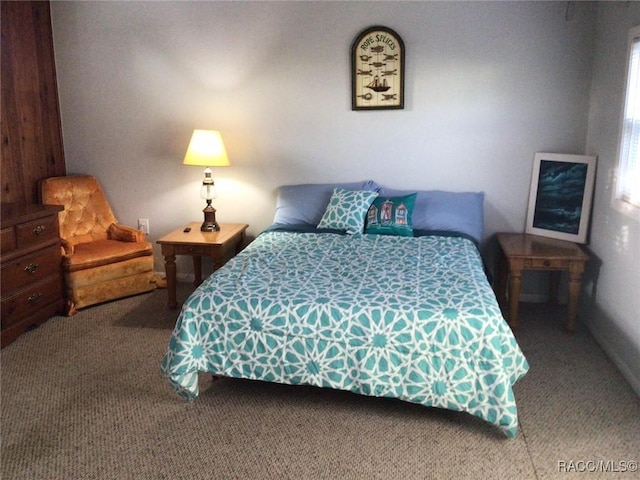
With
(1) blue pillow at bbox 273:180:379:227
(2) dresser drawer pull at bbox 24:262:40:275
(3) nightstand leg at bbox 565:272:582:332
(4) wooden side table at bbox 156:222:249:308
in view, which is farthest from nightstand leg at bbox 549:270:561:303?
(2) dresser drawer pull at bbox 24:262:40:275

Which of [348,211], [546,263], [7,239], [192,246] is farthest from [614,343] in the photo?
[7,239]

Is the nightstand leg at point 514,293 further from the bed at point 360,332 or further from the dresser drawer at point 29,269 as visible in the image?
the dresser drawer at point 29,269

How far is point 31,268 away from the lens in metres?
3.54

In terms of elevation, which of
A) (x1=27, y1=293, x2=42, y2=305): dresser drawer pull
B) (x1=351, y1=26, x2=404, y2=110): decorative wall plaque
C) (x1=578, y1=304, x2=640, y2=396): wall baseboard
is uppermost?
(x1=351, y1=26, x2=404, y2=110): decorative wall plaque

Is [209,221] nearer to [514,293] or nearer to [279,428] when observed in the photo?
[279,428]

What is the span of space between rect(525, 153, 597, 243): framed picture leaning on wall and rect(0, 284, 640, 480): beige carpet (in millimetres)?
902

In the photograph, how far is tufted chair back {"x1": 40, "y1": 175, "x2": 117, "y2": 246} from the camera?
4.21 m

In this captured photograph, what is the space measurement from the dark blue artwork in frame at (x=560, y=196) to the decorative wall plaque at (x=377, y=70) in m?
1.13

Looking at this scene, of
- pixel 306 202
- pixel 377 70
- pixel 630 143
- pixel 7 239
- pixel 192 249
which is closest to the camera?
pixel 630 143

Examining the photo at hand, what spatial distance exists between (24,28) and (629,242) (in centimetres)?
418

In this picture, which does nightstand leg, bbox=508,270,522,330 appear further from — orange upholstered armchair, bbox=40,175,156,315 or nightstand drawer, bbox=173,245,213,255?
orange upholstered armchair, bbox=40,175,156,315

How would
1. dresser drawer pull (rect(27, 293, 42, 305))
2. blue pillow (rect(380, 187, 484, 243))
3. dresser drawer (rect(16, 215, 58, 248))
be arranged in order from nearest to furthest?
dresser drawer (rect(16, 215, 58, 248)) < dresser drawer pull (rect(27, 293, 42, 305)) < blue pillow (rect(380, 187, 484, 243))

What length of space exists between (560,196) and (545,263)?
602mm

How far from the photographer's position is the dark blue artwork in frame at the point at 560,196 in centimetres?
375
